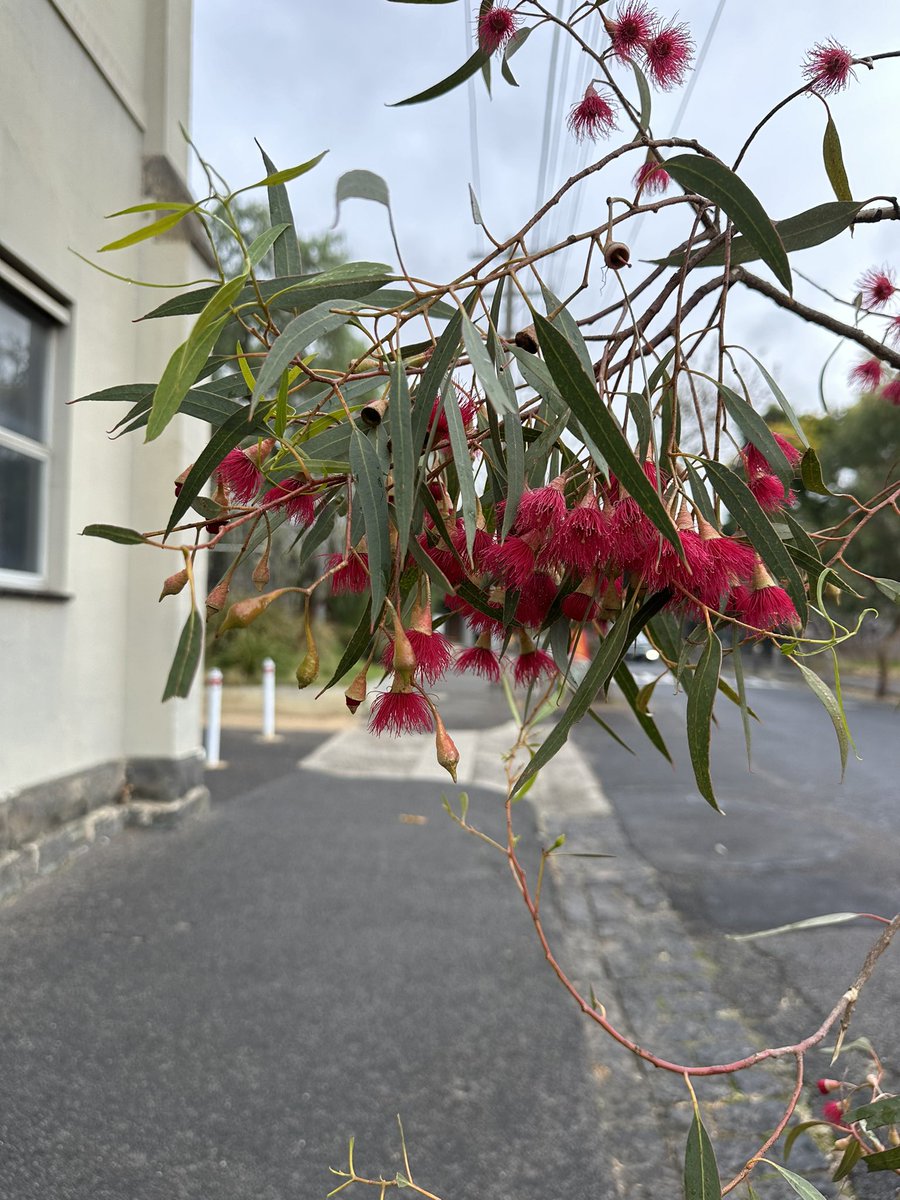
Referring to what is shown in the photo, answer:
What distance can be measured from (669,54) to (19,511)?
4.02m

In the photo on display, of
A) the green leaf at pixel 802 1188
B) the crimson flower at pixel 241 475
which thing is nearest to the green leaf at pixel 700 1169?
the green leaf at pixel 802 1188

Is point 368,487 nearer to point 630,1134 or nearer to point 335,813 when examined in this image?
point 630,1134

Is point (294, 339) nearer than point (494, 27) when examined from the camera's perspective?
Yes

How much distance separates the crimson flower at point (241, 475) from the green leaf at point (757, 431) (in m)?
0.55

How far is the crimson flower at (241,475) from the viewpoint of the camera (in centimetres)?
101

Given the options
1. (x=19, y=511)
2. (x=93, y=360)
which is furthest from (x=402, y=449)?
(x=93, y=360)

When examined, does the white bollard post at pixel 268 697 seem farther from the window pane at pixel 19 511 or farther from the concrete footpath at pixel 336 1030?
the window pane at pixel 19 511

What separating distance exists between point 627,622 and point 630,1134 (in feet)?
7.65

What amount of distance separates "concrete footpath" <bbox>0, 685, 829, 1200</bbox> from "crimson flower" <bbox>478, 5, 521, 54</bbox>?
2.42m

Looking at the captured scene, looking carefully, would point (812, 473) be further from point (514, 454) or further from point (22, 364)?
point (22, 364)

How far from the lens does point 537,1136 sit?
260 centimetres

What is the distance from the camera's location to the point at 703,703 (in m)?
1.07

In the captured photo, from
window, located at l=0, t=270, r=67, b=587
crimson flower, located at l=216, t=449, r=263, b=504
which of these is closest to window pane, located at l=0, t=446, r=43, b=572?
window, located at l=0, t=270, r=67, b=587

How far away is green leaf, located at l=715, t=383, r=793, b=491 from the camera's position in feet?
3.59
